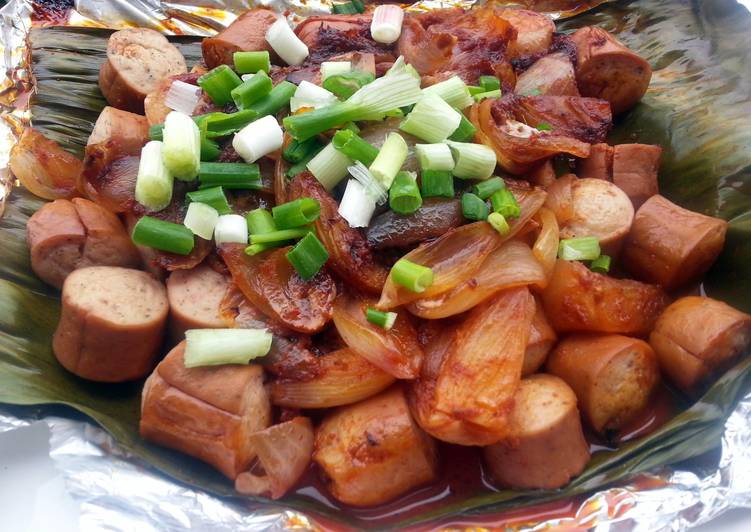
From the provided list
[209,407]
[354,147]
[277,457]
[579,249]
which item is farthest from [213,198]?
[579,249]

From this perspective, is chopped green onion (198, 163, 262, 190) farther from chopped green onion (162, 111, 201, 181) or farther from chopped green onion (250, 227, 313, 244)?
chopped green onion (250, 227, 313, 244)

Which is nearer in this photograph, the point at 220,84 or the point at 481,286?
the point at 481,286

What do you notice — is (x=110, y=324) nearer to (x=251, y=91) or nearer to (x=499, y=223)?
(x=251, y=91)

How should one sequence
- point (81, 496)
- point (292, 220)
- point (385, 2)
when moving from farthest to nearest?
point (385, 2)
point (292, 220)
point (81, 496)

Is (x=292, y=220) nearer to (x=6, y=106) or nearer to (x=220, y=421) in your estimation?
(x=220, y=421)

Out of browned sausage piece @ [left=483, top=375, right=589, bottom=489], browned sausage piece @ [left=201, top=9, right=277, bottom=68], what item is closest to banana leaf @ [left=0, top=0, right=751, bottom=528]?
browned sausage piece @ [left=483, top=375, right=589, bottom=489]

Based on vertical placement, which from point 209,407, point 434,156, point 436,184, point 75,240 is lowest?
point 209,407

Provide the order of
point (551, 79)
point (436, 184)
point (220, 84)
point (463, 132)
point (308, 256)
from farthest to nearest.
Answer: point (551, 79) → point (220, 84) → point (463, 132) → point (436, 184) → point (308, 256)

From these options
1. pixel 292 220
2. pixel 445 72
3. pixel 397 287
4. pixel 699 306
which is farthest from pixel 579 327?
pixel 445 72
